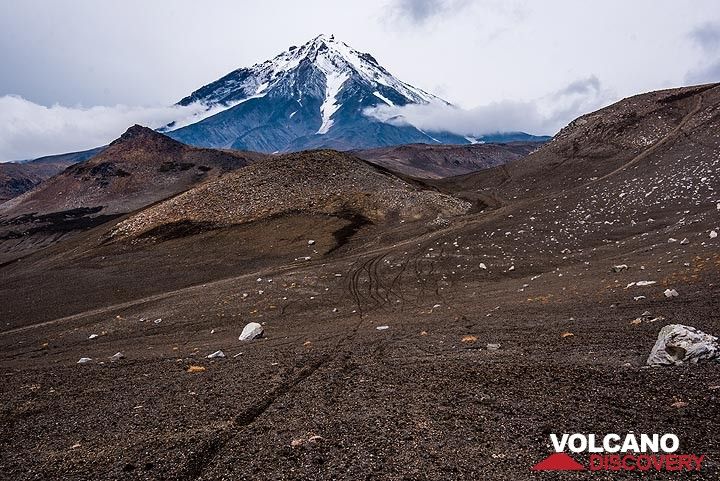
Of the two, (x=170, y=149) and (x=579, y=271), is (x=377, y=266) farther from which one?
(x=170, y=149)

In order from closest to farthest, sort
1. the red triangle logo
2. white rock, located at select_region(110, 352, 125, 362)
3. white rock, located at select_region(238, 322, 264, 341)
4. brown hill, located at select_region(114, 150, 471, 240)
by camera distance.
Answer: the red triangle logo
white rock, located at select_region(110, 352, 125, 362)
white rock, located at select_region(238, 322, 264, 341)
brown hill, located at select_region(114, 150, 471, 240)

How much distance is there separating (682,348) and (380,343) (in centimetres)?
631

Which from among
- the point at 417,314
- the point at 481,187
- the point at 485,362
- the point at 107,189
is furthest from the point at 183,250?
the point at 107,189

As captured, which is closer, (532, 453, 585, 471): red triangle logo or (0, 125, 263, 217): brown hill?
(532, 453, 585, 471): red triangle logo

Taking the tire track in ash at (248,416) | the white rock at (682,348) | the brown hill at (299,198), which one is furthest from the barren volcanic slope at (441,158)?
the white rock at (682,348)

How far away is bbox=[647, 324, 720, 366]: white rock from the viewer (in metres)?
6.48

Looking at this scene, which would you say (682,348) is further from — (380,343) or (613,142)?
(613,142)

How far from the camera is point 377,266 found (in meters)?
23.6

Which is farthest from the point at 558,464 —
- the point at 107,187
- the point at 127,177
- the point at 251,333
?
the point at 127,177

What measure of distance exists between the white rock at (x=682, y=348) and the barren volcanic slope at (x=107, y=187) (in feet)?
246

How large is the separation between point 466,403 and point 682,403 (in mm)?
2807

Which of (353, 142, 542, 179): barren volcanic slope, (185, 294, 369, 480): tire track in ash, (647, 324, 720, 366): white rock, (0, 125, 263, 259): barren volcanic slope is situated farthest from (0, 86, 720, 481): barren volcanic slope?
(353, 142, 542, 179): barren volcanic slope

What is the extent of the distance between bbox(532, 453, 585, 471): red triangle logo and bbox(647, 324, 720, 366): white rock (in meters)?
3.08

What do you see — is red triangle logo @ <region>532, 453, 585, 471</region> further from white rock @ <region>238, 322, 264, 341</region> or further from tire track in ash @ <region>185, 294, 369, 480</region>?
white rock @ <region>238, 322, 264, 341</region>
